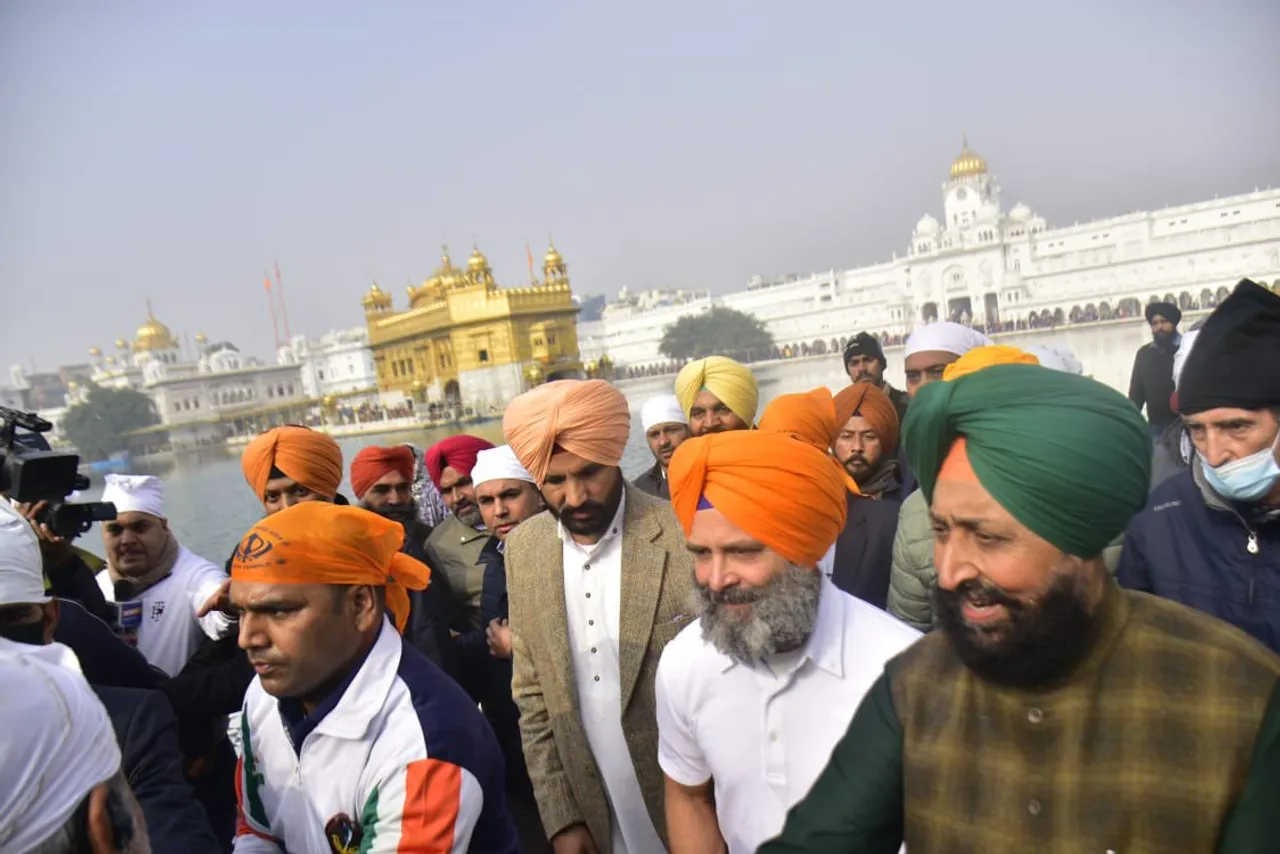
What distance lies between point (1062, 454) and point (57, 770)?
1.33 meters

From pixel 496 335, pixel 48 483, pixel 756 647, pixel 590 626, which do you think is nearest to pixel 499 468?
pixel 590 626

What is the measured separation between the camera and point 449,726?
1389mm

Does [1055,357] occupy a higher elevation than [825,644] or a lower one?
higher

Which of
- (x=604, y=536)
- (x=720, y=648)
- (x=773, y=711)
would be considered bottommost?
(x=773, y=711)

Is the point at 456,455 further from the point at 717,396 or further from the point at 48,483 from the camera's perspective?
the point at 48,483

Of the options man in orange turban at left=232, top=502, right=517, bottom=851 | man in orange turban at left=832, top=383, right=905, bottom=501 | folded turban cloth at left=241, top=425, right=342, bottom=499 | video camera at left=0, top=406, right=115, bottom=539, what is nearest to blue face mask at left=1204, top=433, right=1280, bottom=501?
man in orange turban at left=832, top=383, right=905, bottom=501

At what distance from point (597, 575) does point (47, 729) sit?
3.51 feet

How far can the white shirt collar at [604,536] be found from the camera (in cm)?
191

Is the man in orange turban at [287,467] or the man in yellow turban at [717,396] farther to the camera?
the man in yellow turban at [717,396]

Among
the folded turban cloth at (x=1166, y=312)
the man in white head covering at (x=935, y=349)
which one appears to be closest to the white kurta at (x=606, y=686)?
the man in white head covering at (x=935, y=349)

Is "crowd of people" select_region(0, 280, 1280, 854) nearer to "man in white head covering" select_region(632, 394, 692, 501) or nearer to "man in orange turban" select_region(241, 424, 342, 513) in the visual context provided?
"man in orange turban" select_region(241, 424, 342, 513)

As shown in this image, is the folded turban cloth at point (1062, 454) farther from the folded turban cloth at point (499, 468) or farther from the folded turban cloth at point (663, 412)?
the folded turban cloth at point (663, 412)

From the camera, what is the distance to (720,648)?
4.59 ft

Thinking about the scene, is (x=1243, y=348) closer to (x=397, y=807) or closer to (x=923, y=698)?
(x=923, y=698)
